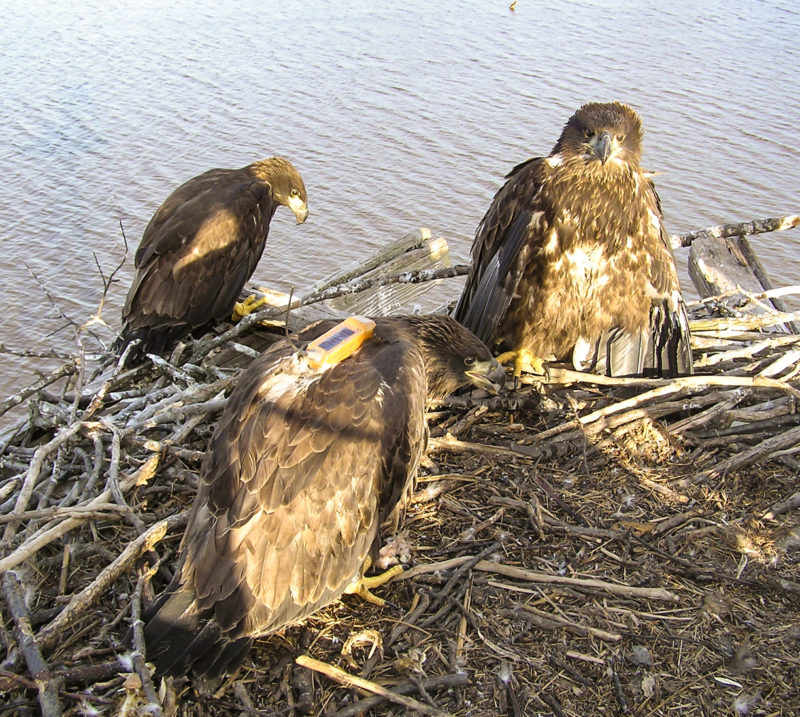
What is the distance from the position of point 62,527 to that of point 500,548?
173 centimetres

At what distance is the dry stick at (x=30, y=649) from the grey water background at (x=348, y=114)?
4.34 m

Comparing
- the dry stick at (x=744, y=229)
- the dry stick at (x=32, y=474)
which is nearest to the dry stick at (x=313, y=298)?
the dry stick at (x=32, y=474)

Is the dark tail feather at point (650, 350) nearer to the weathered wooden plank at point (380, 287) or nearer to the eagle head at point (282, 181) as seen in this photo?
the weathered wooden plank at point (380, 287)

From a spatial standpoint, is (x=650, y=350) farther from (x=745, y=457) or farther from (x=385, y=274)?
(x=385, y=274)

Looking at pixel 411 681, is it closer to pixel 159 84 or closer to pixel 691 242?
pixel 691 242

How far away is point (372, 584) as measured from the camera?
10.3 ft

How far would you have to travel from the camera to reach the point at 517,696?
2697 mm

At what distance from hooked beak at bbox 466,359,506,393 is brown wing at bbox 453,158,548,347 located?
597mm

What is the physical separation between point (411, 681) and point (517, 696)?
0.36m

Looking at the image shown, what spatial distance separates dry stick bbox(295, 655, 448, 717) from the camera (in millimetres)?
2594

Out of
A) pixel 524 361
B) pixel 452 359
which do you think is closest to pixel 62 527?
pixel 452 359

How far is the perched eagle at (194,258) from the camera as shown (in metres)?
4.96

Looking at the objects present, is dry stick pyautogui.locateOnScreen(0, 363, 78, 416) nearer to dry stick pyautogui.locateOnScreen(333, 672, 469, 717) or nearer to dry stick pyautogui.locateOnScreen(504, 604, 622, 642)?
dry stick pyautogui.locateOnScreen(333, 672, 469, 717)

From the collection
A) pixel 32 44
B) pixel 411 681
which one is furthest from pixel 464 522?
pixel 32 44
